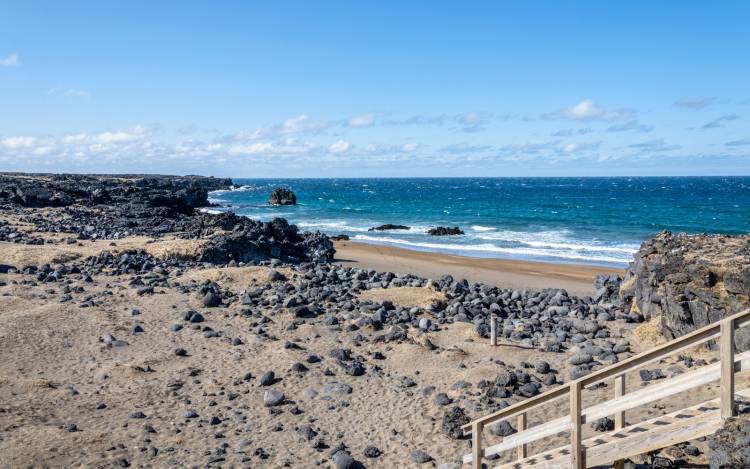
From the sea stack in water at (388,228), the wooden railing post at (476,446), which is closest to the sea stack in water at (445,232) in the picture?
the sea stack in water at (388,228)

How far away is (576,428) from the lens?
6.87m

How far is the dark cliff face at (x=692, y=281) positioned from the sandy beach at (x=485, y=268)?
7418 millimetres

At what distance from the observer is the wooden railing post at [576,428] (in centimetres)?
668

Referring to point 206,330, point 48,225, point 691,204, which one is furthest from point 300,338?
point 691,204

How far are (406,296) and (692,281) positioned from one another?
9289 mm

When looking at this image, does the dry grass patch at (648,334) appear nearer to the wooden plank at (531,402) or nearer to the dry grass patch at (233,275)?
the wooden plank at (531,402)

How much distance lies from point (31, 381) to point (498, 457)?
9991mm

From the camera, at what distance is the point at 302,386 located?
13.5 meters

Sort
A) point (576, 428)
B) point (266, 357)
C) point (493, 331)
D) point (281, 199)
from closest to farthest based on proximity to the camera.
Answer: point (576, 428)
point (266, 357)
point (493, 331)
point (281, 199)

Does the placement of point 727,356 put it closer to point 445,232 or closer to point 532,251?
point 532,251

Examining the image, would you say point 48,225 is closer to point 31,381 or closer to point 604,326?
point 31,381

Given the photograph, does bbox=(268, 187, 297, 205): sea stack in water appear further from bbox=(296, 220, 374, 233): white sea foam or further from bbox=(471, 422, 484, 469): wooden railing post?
bbox=(471, 422, 484, 469): wooden railing post

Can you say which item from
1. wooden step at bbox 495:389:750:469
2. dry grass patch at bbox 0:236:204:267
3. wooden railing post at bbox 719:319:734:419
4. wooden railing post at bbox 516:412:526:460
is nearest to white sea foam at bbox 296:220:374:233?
dry grass patch at bbox 0:236:204:267

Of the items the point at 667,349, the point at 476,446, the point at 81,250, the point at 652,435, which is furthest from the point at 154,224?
the point at 667,349
